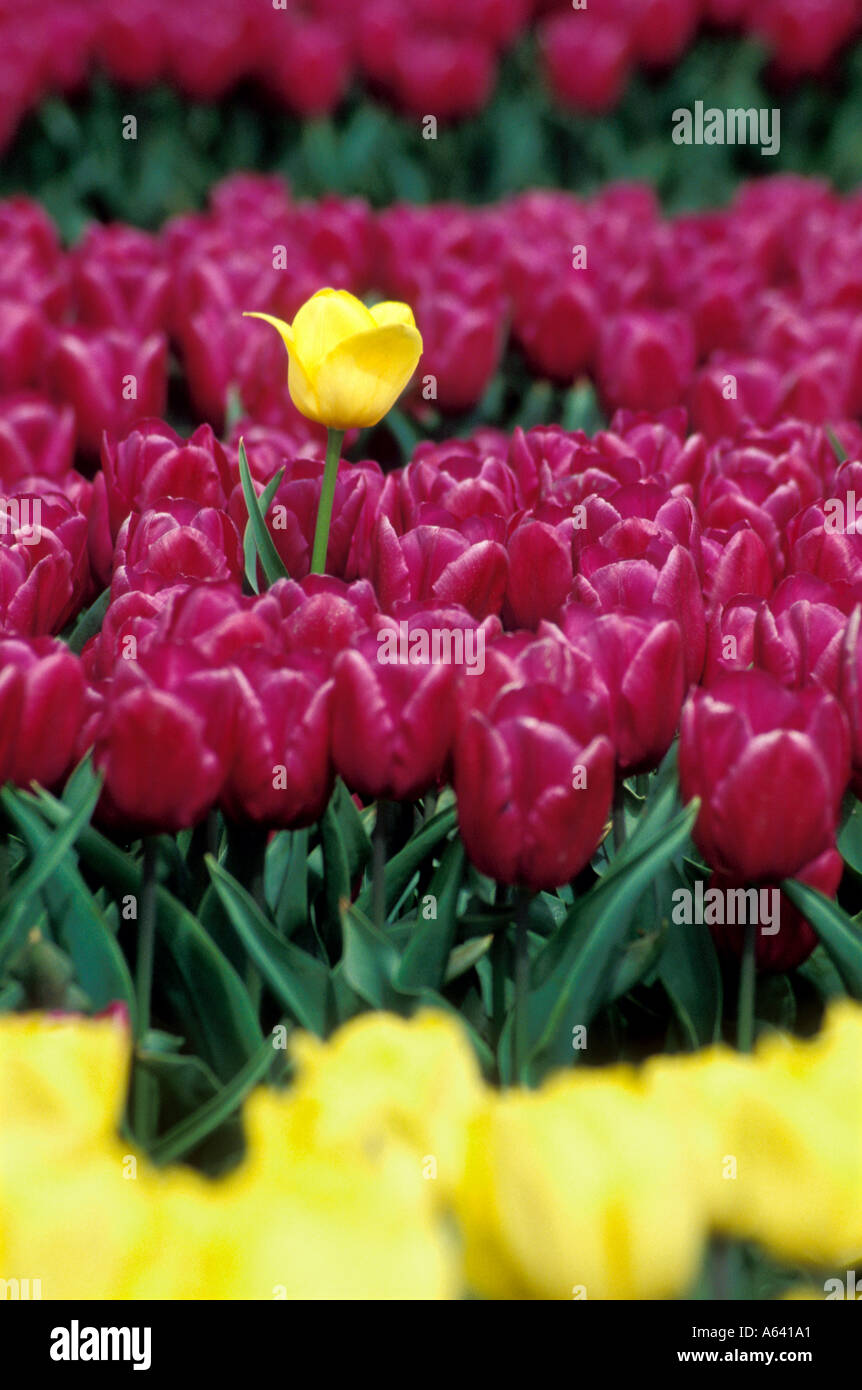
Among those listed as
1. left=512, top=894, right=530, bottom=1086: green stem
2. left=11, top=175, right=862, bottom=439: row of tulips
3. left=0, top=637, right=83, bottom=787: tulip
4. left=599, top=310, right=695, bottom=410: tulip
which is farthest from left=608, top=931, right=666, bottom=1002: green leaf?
left=599, top=310, right=695, bottom=410: tulip

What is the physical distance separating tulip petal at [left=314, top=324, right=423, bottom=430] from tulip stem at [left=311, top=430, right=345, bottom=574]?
0.07ft

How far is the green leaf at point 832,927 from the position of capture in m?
1.29

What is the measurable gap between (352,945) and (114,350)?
152cm

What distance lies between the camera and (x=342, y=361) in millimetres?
1666

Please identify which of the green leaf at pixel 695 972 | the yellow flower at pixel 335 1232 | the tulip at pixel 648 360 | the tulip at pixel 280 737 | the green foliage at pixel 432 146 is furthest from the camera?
the green foliage at pixel 432 146

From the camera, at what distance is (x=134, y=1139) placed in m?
1.26

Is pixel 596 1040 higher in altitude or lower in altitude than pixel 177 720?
lower

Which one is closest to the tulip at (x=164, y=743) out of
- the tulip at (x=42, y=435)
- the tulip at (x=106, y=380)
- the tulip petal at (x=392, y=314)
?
the tulip petal at (x=392, y=314)

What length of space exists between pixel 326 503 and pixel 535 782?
1.88 feet

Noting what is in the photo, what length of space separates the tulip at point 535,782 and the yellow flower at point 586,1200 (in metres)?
0.40

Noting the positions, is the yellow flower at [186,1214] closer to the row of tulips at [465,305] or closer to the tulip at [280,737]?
the tulip at [280,737]

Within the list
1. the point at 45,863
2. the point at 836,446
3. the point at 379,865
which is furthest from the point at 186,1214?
the point at 836,446
